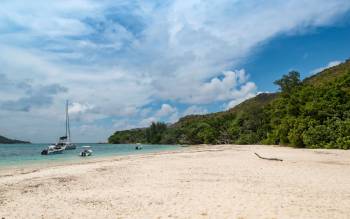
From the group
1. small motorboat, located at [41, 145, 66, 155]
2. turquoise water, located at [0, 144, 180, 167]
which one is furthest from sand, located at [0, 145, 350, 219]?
small motorboat, located at [41, 145, 66, 155]

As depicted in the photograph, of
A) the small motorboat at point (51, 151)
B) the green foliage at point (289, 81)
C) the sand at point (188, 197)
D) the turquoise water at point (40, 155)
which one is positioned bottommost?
the sand at point (188, 197)

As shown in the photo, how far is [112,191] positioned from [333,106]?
4722cm

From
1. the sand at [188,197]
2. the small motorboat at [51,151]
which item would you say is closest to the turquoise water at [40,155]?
the small motorboat at [51,151]

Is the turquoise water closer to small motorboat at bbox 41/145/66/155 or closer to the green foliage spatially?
small motorboat at bbox 41/145/66/155

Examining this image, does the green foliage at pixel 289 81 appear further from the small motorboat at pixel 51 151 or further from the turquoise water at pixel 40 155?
the small motorboat at pixel 51 151

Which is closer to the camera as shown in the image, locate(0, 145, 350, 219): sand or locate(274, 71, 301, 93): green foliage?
locate(0, 145, 350, 219): sand

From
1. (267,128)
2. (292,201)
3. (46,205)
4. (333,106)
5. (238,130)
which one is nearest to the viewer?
(292,201)

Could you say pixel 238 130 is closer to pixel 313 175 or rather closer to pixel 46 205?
pixel 313 175

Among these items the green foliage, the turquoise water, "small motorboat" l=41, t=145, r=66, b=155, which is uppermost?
the green foliage

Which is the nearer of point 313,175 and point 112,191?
point 112,191

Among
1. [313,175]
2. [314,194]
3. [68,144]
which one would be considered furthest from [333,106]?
[68,144]

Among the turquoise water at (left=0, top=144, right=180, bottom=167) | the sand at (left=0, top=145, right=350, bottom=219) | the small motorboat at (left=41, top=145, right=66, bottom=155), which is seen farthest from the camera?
the small motorboat at (left=41, top=145, right=66, bottom=155)

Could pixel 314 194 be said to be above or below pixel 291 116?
below

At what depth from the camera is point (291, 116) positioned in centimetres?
6300
